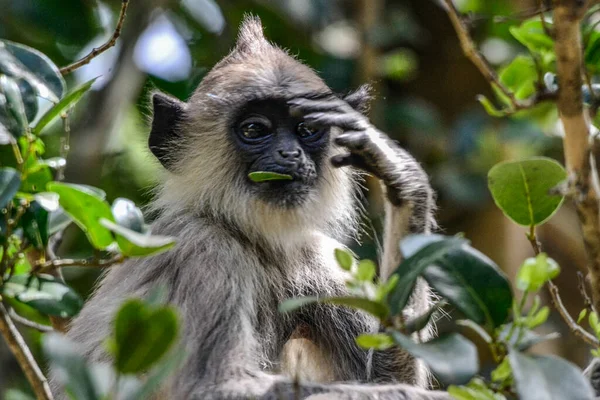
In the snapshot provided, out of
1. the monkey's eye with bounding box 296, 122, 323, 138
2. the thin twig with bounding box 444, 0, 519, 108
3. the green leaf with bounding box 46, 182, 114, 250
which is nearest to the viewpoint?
the green leaf with bounding box 46, 182, 114, 250

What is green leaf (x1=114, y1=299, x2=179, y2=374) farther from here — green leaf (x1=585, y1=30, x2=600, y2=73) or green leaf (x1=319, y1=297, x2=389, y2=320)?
green leaf (x1=585, y1=30, x2=600, y2=73)

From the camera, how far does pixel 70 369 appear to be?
2268 mm

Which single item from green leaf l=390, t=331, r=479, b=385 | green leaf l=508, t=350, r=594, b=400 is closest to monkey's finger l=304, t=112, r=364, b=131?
green leaf l=390, t=331, r=479, b=385

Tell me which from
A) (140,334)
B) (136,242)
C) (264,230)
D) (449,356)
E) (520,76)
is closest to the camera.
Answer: (140,334)

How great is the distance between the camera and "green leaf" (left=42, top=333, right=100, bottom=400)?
2.22m

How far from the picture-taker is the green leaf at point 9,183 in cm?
316

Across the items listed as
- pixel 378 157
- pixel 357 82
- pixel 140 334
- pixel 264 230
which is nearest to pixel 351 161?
pixel 378 157

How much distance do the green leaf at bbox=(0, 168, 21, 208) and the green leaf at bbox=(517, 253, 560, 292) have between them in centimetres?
174

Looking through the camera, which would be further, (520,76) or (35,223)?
(520,76)

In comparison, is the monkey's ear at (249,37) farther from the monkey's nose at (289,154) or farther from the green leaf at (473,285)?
the green leaf at (473,285)

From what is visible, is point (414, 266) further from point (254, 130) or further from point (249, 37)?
point (249, 37)

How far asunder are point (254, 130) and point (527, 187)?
237cm

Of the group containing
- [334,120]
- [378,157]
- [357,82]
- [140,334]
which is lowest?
[357,82]

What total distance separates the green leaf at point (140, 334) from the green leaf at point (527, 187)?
134 centimetres
